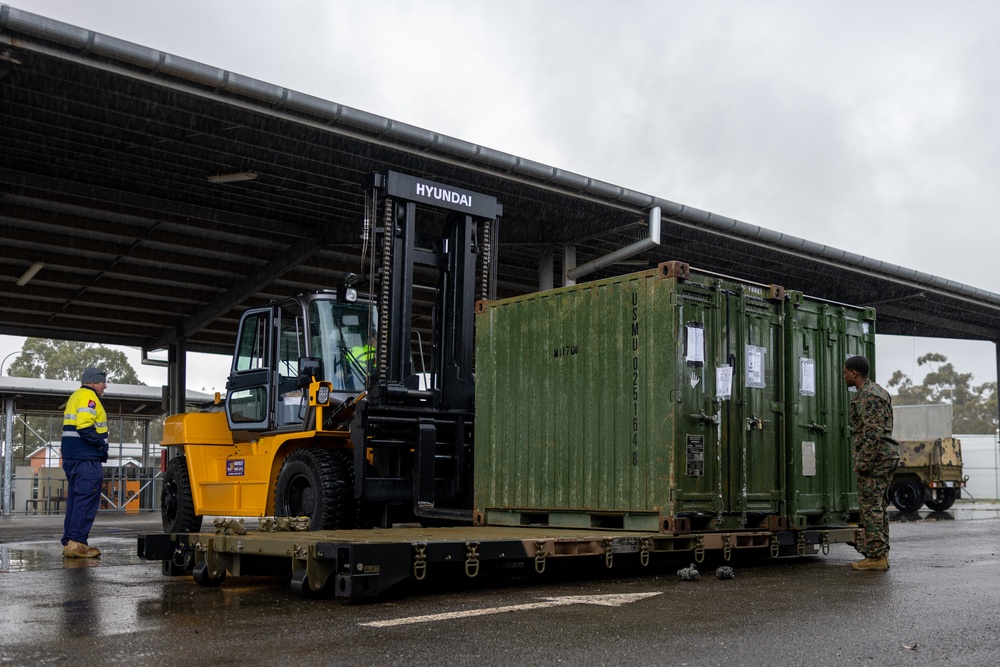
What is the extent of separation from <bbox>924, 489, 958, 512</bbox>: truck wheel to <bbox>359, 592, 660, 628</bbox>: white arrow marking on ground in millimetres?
21948

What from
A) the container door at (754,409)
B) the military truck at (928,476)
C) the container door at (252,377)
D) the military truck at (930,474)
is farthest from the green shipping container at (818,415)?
the military truck at (930,474)

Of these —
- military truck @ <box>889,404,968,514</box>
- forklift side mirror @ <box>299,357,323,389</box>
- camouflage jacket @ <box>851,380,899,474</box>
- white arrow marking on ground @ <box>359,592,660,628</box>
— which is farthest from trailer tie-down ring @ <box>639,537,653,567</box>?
military truck @ <box>889,404,968,514</box>

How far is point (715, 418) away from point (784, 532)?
4.78ft

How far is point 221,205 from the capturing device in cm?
1658

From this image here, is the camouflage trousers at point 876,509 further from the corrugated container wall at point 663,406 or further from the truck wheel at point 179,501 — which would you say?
the truck wheel at point 179,501

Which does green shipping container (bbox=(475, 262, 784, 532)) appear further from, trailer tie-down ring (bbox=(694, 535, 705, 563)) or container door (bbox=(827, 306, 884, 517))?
container door (bbox=(827, 306, 884, 517))

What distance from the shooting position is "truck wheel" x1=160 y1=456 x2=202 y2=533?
12297mm

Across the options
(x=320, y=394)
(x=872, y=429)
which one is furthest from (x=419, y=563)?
(x=872, y=429)

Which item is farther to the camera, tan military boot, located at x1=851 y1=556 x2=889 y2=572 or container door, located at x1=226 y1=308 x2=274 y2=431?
container door, located at x1=226 y1=308 x2=274 y2=431

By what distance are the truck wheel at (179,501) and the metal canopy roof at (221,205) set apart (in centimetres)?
414

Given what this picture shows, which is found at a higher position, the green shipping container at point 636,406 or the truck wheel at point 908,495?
the green shipping container at point 636,406

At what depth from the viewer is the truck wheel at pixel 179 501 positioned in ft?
40.3

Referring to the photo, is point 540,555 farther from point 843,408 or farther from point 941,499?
point 941,499

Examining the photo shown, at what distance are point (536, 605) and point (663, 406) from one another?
2703mm
